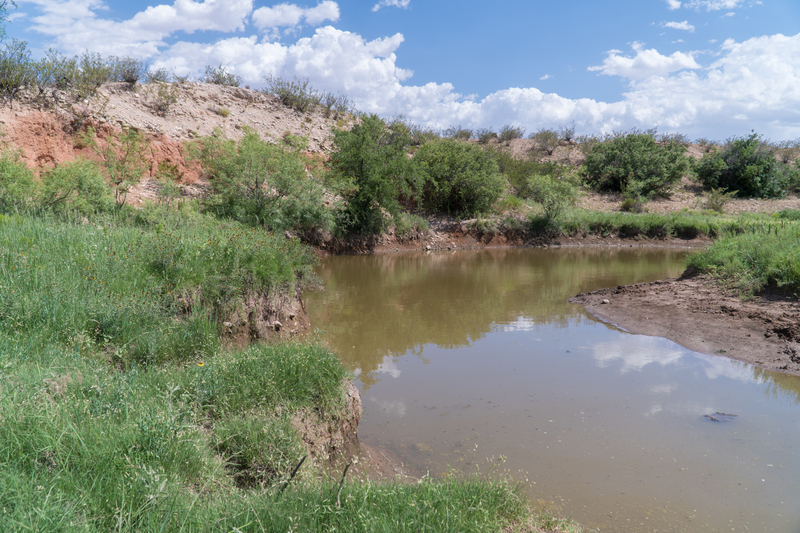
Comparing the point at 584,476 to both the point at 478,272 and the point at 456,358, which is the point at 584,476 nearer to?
the point at 456,358

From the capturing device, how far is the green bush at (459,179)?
2670 centimetres

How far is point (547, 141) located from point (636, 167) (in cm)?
1137

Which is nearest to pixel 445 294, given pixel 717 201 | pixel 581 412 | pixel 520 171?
pixel 581 412

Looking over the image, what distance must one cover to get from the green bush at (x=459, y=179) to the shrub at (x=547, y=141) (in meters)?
20.0

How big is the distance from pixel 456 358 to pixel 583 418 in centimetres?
268

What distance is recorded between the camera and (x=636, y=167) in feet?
119

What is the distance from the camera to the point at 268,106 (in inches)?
1190

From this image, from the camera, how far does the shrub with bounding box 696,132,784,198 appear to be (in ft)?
123

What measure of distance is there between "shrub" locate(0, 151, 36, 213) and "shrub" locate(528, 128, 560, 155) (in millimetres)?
42476

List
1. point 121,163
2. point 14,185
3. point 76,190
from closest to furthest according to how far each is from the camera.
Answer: point 14,185
point 76,190
point 121,163

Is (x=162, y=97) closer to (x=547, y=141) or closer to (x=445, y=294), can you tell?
(x=445, y=294)

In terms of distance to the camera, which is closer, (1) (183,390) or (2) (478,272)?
(1) (183,390)

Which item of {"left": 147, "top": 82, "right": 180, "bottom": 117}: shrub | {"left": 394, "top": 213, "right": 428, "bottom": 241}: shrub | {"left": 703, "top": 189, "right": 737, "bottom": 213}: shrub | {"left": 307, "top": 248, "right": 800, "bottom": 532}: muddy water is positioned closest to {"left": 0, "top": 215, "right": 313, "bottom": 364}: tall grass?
{"left": 307, "top": 248, "right": 800, "bottom": 532}: muddy water

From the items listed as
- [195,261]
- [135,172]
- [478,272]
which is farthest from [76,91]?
[478,272]
